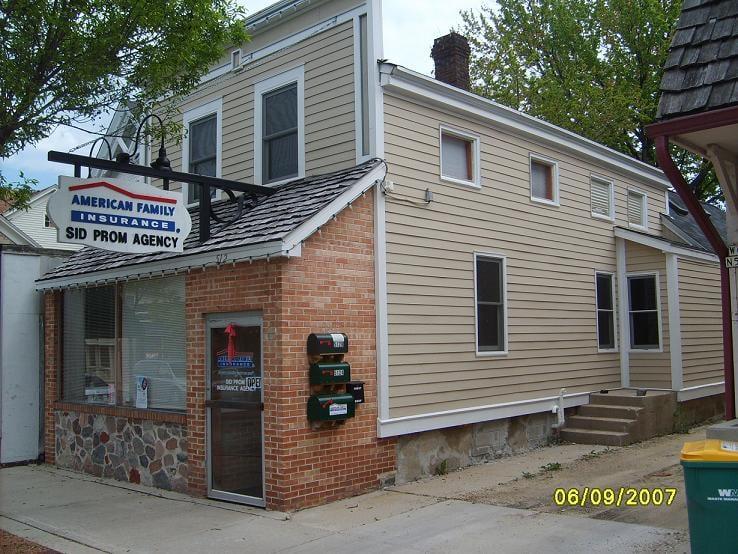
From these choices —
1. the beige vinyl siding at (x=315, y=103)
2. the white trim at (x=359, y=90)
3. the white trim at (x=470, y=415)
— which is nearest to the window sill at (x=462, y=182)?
the white trim at (x=359, y=90)

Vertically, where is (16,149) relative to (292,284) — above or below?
above

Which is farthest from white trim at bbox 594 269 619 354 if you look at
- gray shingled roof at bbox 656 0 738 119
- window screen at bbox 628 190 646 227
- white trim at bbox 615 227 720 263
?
gray shingled roof at bbox 656 0 738 119

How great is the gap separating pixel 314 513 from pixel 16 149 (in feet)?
17.1

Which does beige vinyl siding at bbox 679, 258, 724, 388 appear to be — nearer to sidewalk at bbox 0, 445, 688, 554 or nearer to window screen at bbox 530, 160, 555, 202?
window screen at bbox 530, 160, 555, 202

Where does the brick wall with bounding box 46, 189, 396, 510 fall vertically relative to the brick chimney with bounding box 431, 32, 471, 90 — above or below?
below

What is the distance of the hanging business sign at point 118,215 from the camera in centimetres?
767

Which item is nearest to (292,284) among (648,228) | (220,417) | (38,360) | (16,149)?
(220,417)

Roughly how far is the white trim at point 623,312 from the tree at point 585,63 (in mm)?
12270

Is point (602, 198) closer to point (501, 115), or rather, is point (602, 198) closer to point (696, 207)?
point (501, 115)

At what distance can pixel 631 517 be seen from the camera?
7562 millimetres

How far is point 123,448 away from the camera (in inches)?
414

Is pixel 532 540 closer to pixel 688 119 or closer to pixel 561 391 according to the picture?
pixel 688 119
